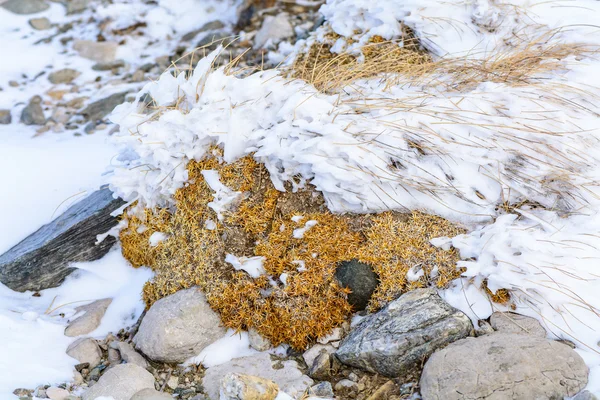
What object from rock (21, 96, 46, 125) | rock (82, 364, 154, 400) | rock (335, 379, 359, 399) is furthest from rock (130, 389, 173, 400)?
A: rock (21, 96, 46, 125)

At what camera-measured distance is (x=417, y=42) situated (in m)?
4.89

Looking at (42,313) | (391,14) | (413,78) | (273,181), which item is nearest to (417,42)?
(391,14)

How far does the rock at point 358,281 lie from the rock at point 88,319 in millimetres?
1684

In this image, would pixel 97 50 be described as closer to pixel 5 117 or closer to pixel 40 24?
pixel 40 24

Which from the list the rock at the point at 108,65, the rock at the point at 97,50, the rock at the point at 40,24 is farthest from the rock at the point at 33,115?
the rock at the point at 40,24

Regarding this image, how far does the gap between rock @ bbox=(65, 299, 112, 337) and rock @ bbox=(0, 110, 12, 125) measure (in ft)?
12.2

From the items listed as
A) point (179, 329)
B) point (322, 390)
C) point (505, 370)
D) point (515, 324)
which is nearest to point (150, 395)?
A: point (179, 329)

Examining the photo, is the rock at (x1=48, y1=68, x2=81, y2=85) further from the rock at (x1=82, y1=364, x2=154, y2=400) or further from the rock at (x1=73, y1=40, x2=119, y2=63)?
the rock at (x1=82, y1=364, x2=154, y2=400)

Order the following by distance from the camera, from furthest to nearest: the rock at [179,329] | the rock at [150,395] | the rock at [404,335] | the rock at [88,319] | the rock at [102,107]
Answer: the rock at [102,107]
the rock at [88,319]
the rock at [179,329]
the rock at [404,335]
the rock at [150,395]

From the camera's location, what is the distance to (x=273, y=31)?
725 cm

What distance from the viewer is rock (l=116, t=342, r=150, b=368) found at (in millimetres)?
3367

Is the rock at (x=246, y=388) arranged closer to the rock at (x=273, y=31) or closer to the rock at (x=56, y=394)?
the rock at (x=56, y=394)

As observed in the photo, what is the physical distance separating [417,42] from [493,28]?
2.11ft

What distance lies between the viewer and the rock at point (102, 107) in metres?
6.69
